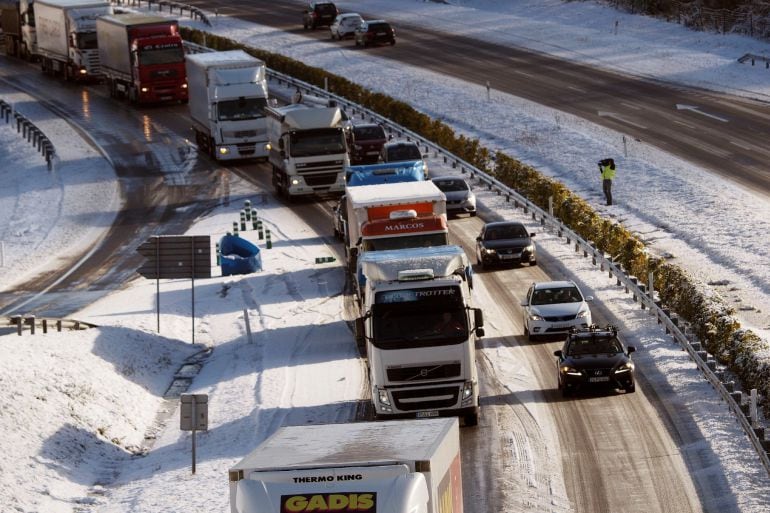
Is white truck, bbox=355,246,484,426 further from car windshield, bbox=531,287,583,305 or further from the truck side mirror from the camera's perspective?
car windshield, bbox=531,287,583,305

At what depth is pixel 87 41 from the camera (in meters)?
79.8

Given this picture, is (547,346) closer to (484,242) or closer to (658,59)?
(484,242)

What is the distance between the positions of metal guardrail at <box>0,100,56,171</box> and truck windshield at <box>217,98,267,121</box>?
985cm

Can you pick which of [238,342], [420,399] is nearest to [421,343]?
[420,399]

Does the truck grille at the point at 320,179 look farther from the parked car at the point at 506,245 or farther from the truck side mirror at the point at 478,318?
the truck side mirror at the point at 478,318

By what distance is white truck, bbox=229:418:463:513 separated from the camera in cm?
1469

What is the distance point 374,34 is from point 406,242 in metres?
58.6

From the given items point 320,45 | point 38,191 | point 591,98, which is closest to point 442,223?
point 38,191

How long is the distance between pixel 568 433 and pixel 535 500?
4.01 metres

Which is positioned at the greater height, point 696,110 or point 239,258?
point 239,258

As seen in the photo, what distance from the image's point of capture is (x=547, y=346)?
112 feet

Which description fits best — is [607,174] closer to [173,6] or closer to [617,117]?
[617,117]

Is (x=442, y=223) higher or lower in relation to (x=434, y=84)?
higher

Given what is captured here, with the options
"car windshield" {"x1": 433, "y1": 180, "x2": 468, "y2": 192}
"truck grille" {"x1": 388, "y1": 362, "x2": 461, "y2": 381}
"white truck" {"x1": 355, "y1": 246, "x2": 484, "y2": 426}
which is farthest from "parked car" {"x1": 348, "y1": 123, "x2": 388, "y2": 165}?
"truck grille" {"x1": 388, "y1": 362, "x2": 461, "y2": 381}
